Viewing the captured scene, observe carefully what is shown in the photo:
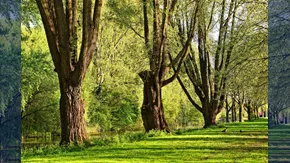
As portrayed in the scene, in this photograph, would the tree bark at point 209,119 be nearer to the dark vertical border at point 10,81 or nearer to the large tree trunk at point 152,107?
the large tree trunk at point 152,107

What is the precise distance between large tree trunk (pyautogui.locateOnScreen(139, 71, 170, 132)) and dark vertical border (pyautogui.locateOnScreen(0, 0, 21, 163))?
3740mm

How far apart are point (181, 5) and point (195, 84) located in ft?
5.09

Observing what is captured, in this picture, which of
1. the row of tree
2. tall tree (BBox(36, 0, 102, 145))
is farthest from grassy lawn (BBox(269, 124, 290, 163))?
the row of tree

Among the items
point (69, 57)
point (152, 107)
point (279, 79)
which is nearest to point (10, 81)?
point (279, 79)

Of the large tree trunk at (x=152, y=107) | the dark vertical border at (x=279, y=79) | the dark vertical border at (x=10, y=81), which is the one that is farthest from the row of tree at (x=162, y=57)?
the dark vertical border at (x=279, y=79)

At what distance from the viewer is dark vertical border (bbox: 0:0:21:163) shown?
2.88 meters

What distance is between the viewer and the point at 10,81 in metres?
2.93

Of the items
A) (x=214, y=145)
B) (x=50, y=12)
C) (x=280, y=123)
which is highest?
(x=50, y=12)

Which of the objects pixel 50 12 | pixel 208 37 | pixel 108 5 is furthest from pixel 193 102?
pixel 50 12

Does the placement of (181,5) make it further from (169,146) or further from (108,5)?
(169,146)

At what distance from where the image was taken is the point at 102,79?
7.24 m

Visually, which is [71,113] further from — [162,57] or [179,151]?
[162,57]

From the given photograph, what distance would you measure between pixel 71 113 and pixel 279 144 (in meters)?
2.68

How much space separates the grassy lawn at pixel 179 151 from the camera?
5.15 m
